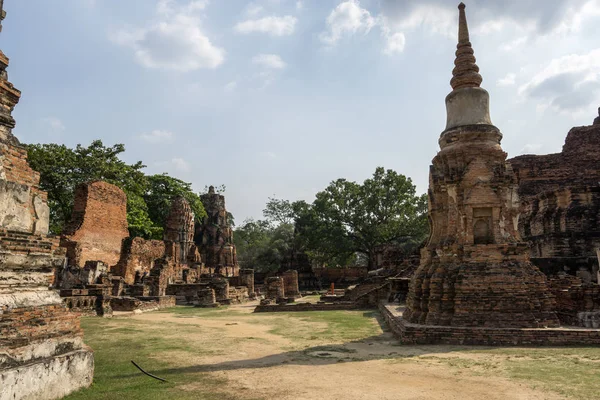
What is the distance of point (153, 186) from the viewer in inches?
1441

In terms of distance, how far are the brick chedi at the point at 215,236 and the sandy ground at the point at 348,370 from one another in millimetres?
29236

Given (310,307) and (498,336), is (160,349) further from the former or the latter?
(310,307)

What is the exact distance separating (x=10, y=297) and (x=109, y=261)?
22.1m

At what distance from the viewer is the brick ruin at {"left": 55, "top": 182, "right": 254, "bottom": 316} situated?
18.3 metres

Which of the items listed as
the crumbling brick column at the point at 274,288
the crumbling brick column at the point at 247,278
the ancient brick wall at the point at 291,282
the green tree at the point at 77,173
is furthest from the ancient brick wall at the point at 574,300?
the green tree at the point at 77,173

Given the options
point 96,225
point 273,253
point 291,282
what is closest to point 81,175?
point 96,225

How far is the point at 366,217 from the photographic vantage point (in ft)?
112

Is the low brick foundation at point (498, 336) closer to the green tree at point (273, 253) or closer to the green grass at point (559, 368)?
the green grass at point (559, 368)

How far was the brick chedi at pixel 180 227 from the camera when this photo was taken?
30.5m

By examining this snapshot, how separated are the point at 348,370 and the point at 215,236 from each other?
113 feet

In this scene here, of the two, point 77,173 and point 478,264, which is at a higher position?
point 77,173

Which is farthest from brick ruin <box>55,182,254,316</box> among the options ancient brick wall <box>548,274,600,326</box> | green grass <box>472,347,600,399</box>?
ancient brick wall <box>548,274,600,326</box>

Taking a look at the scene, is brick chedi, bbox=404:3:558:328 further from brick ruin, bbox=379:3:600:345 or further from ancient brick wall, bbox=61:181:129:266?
ancient brick wall, bbox=61:181:129:266

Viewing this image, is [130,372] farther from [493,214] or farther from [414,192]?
[414,192]
